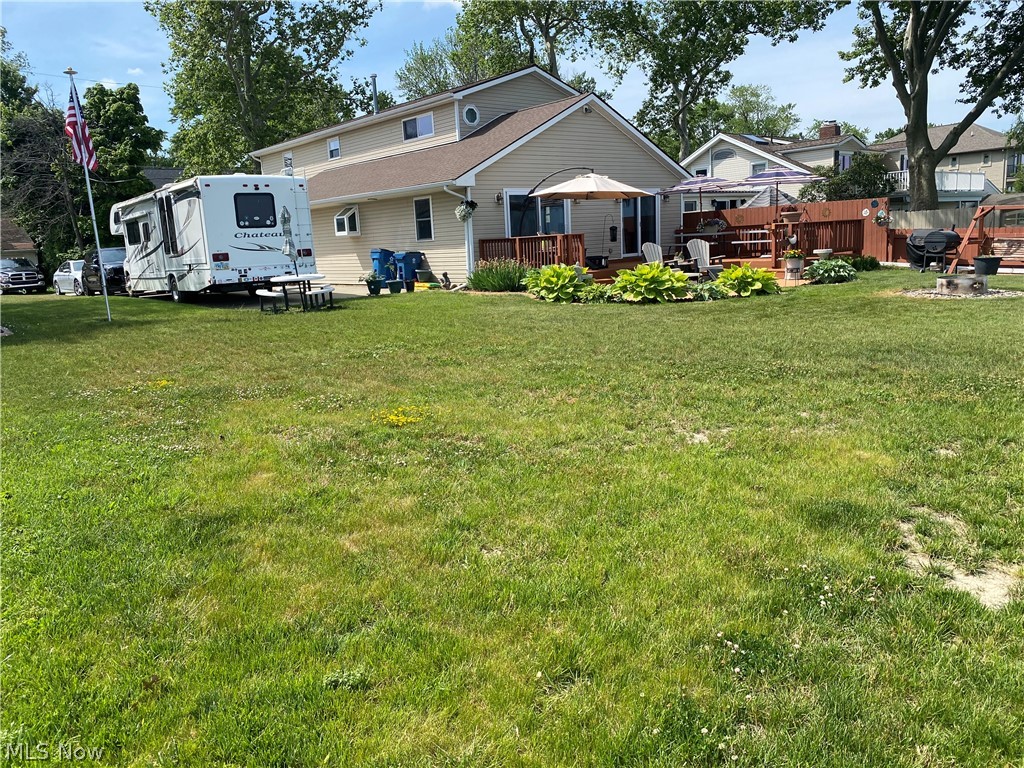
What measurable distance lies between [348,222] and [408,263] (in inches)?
154

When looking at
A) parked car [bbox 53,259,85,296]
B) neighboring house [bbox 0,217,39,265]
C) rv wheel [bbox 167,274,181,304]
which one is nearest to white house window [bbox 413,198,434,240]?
rv wheel [bbox 167,274,181,304]

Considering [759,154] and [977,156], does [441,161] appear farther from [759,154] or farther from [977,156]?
[977,156]

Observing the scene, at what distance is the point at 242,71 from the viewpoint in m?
34.8

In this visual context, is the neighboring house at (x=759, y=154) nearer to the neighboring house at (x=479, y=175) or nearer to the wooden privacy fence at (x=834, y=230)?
the wooden privacy fence at (x=834, y=230)

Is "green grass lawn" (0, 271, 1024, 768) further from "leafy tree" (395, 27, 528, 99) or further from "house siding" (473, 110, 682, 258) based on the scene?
"leafy tree" (395, 27, 528, 99)

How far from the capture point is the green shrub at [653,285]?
13.4 m

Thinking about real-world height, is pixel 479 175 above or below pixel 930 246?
above

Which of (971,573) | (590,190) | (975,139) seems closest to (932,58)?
(590,190)

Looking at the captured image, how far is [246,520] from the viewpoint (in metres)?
3.73

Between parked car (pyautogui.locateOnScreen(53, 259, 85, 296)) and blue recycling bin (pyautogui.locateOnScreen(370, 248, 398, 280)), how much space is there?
1008 centimetres

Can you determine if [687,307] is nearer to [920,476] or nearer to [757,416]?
[757,416]

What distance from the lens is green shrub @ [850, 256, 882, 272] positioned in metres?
17.8

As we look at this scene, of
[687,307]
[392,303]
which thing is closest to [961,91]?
[687,307]

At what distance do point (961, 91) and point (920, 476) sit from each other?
1250 inches
